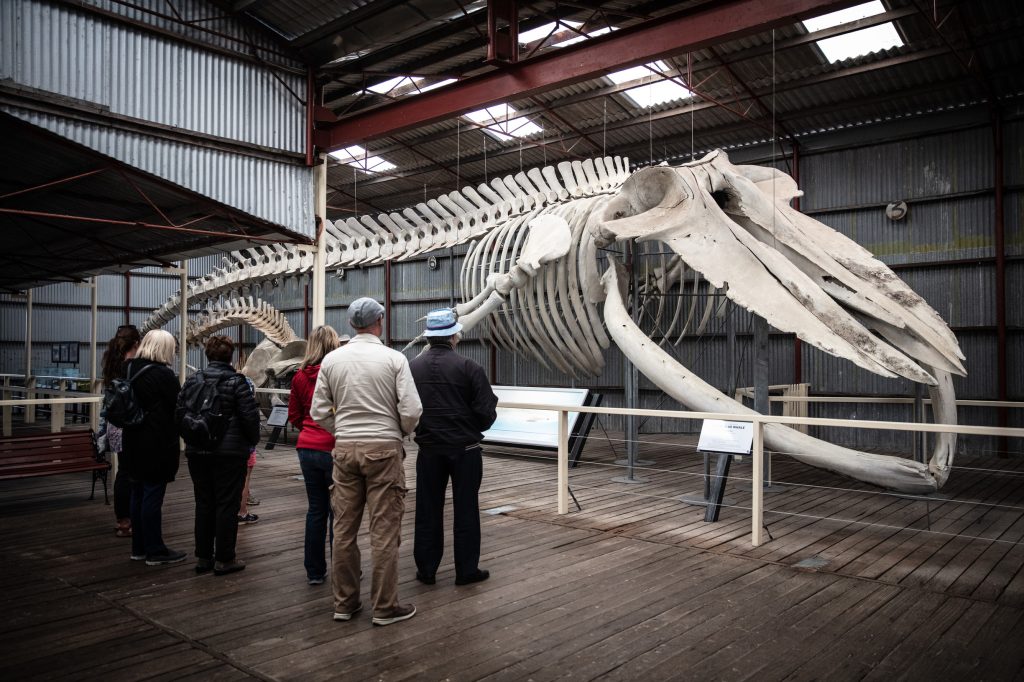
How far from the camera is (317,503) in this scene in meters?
4.83

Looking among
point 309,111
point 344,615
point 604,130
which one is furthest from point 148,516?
point 604,130

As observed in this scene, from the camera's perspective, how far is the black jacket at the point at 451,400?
464 centimetres

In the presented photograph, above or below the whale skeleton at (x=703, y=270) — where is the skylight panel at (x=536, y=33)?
above

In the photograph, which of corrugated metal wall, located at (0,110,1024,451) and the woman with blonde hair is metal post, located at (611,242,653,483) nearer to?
corrugated metal wall, located at (0,110,1024,451)

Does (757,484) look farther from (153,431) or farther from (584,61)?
(584,61)

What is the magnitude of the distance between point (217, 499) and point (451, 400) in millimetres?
1855

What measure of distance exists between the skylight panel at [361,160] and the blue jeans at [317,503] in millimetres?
14139

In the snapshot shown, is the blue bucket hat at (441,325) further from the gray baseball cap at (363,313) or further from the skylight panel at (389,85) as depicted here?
the skylight panel at (389,85)

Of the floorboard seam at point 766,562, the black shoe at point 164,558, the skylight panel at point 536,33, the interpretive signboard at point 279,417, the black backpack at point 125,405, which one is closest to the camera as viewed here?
the floorboard seam at point 766,562

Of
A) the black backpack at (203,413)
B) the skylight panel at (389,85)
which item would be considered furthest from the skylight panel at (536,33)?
the black backpack at (203,413)

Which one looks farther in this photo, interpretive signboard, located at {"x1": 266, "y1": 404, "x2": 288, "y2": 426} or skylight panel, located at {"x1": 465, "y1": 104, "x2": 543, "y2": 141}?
skylight panel, located at {"x1": 465, "y1": 104, "x2": 543, "y2": 141}

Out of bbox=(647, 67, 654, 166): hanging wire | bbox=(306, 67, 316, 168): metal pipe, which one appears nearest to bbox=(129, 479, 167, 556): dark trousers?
bbox=(306, 67, 316, 168): metal pipe

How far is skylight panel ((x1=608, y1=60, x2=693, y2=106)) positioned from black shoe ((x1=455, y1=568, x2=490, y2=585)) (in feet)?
35.2

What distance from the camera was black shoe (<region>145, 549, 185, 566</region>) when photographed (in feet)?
17.5
